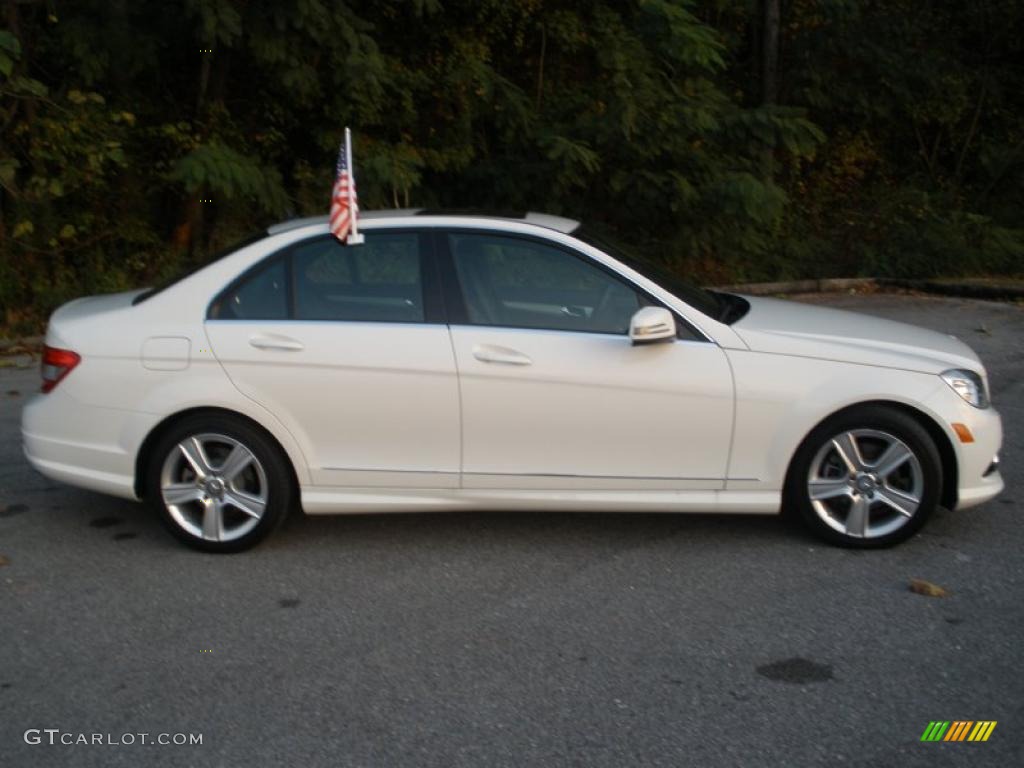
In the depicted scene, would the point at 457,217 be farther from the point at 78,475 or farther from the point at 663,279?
the point at 78,475

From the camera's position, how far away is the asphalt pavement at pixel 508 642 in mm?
3967

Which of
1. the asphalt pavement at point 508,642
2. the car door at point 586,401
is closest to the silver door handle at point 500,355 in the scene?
the car door at point 586,401

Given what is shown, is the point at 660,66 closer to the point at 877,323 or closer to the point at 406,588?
the point at 877,323

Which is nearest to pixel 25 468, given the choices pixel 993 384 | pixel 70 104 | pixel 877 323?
pixel 877 323

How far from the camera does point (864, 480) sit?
221 inches

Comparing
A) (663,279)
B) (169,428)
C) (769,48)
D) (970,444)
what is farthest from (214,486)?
(769,48)

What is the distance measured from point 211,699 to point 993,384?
700 centimetres

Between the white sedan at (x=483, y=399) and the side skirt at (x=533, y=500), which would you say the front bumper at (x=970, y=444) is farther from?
the side skirt at (x=533, y=500)

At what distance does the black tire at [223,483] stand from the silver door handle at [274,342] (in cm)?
37

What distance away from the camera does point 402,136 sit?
43.9ft

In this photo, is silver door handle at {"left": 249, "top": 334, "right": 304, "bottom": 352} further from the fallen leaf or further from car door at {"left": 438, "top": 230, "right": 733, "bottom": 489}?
the fallen leaf

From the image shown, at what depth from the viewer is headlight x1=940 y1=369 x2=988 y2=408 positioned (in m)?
5.65

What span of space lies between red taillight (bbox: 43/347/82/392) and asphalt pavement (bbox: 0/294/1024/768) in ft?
2.69

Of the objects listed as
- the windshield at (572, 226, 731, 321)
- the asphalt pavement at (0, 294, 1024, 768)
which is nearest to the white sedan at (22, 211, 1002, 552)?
the windshield at (572, 226, 731, 321)
